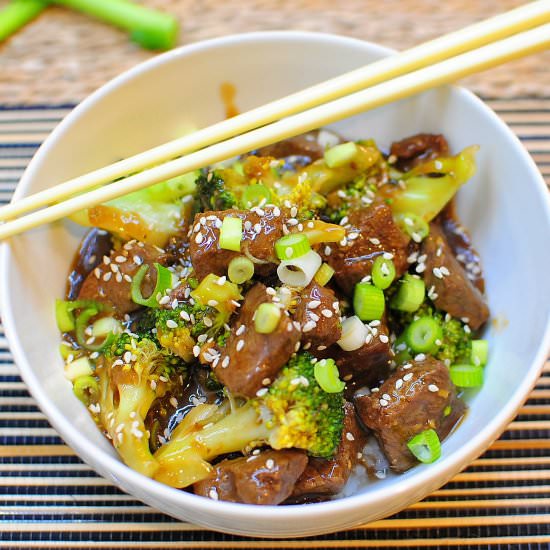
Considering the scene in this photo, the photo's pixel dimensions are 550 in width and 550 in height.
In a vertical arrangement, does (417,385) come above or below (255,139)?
below

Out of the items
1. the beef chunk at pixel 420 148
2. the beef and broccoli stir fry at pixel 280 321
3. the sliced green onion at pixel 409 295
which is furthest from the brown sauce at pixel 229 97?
the sliced green onion at pixel 409 295

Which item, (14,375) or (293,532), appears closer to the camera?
(293,532)

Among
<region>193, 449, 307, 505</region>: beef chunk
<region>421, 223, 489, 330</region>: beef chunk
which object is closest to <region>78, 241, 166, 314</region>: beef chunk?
<region>193, 449, 307, 505</region>: beef chunk

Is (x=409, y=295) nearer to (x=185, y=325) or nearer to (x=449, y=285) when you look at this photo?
(x=449, y=285)

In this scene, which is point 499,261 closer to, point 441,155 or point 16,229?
point 441,155

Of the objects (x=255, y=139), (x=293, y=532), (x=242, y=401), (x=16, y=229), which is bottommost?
(x=293, y=532)

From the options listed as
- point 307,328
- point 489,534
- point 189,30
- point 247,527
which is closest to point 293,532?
point 247,527

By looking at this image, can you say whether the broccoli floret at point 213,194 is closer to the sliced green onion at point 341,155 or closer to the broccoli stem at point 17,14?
the sliced green onion at point 341,155
